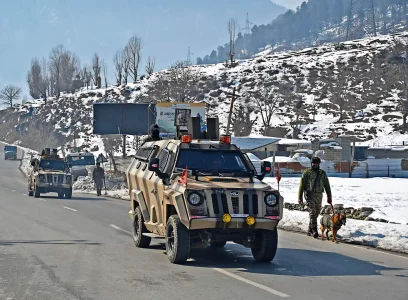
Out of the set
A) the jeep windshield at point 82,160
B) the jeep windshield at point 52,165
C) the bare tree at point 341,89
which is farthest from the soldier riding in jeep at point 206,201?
the bare tree at point 341,89

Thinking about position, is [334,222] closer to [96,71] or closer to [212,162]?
[212,162]

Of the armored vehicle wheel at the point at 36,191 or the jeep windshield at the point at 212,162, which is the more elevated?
the jeep windshield at the point at 212,162

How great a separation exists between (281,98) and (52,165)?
77.8 meters

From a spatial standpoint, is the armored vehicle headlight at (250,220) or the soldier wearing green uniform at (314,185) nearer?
the armored vehicle headlight at (250,220)

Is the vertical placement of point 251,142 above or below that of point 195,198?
above

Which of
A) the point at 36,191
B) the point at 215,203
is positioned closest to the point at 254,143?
the point at 36,191

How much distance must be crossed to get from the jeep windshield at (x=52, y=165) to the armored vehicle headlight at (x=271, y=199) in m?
25.5

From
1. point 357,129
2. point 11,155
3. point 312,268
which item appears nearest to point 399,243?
point 312,268

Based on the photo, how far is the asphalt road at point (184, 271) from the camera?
8.95 m

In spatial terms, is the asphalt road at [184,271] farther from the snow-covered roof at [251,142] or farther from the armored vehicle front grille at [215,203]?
the snow-covered roof at [251,142]

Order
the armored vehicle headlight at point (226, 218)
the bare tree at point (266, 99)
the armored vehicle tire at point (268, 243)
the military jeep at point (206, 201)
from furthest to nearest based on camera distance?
1. the bare tree at point (266, 99)
2. the armored vehicle tire at point (268, 243)
3. the military jeep at point (206, 201)
4. the armored vehicle headlight at point (226, 218)

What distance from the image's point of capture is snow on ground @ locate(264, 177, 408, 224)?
25.0 meters

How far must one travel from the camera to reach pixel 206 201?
35.7ft

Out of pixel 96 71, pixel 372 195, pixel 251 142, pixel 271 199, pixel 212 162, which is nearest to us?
pixel 271 199
